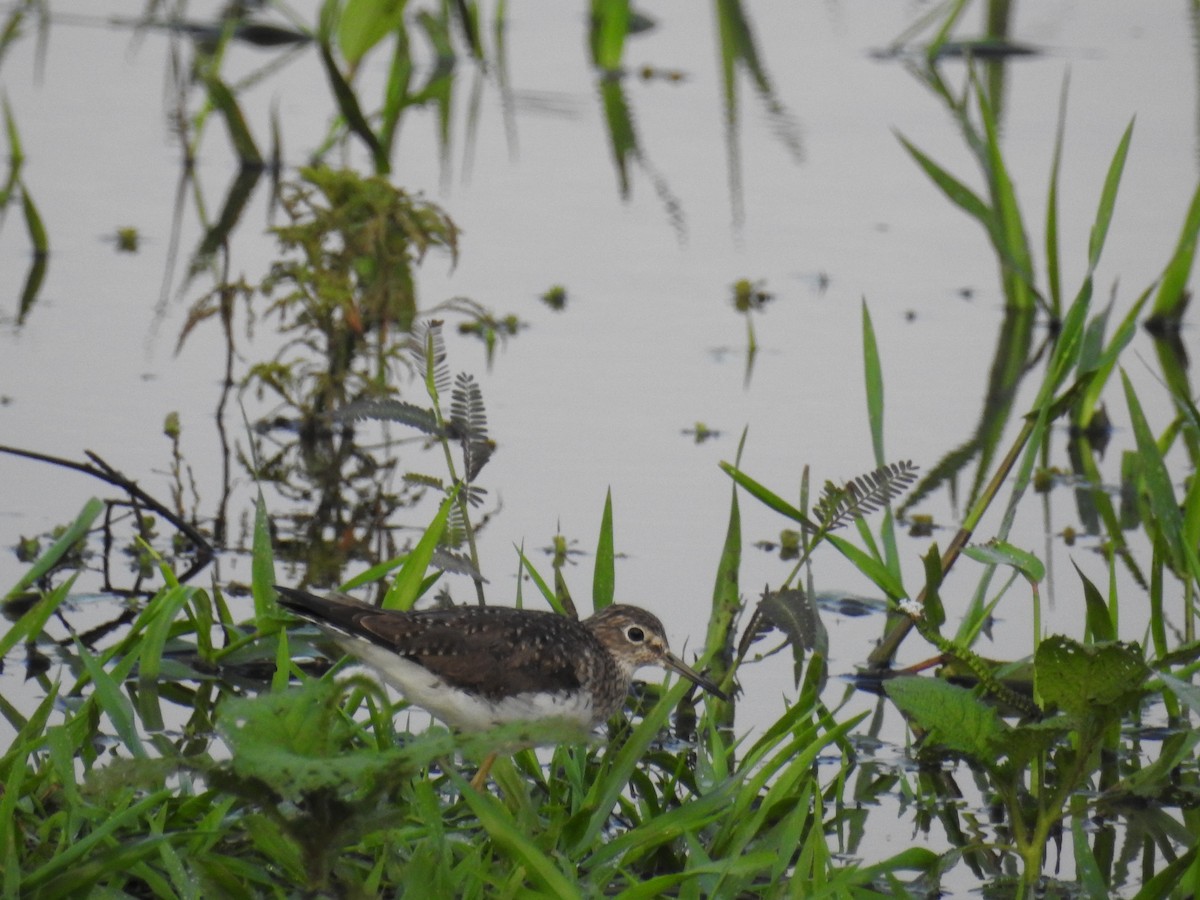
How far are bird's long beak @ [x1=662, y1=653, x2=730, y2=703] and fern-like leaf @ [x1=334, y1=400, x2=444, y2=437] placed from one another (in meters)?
0.84

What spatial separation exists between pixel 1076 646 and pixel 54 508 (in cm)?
361

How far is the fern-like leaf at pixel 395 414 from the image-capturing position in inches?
189

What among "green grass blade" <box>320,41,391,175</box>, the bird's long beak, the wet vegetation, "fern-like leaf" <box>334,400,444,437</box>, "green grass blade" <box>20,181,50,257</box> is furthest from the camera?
"green grass blade" <box>320,41,391,175</box>

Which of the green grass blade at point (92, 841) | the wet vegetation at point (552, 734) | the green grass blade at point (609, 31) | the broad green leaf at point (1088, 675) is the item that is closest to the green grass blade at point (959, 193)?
the wet vegetation at point (552, 734)

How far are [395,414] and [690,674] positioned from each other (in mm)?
1044

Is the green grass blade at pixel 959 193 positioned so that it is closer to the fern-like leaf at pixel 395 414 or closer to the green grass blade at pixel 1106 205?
the green grass blade at pixel 1106 205

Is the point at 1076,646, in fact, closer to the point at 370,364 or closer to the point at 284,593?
the point at 284,593

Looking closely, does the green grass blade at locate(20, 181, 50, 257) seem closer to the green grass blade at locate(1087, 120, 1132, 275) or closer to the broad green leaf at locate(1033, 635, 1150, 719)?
the green grass blade at locate(1087, 120, 1132, 275)

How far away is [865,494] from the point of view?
4797mm

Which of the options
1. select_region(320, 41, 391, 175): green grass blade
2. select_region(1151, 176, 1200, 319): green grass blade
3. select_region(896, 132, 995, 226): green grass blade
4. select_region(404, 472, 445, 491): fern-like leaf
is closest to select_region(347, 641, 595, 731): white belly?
select_region(404, 472, 445, 491): fern-like leaf

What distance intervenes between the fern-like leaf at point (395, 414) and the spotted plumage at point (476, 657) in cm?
60

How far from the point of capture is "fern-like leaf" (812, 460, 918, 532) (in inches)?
187

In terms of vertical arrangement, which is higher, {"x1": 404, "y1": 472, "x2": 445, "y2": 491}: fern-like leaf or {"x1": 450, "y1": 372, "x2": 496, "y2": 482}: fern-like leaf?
{"x1": 450, "y1": 372, "x2": 496, "y2": 482}: fern-like leaf

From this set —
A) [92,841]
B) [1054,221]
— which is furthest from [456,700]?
[1054,221]
